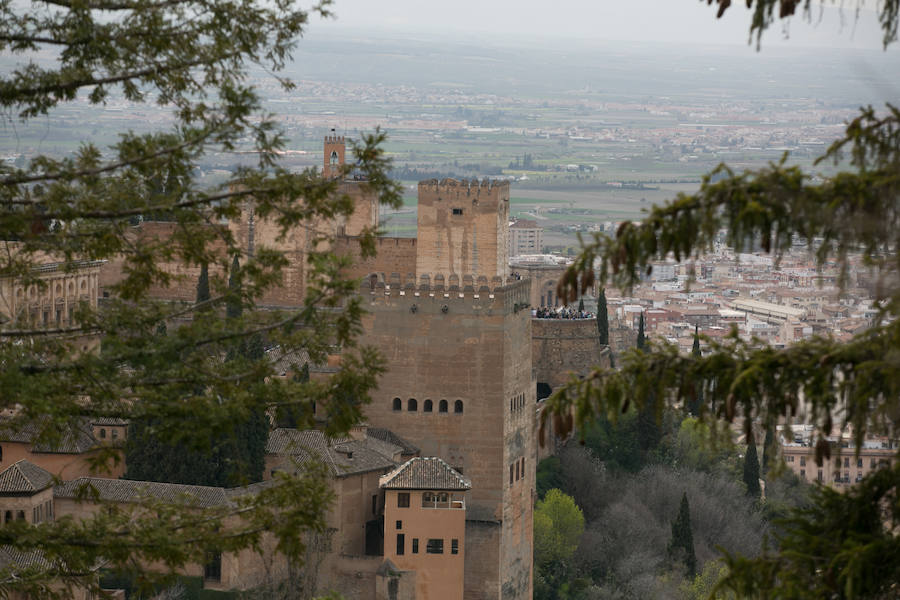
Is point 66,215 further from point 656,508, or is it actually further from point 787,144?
point 787,144

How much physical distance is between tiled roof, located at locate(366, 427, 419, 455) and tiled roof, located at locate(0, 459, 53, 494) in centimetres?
764

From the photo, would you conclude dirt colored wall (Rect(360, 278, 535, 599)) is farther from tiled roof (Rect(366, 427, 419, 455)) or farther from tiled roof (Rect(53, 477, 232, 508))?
tiled roof (Rect(53, 477, 232, 508))

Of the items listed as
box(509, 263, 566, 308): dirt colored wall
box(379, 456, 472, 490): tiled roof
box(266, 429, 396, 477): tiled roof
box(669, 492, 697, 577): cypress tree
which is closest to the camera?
box(379, 456, 472, 490): tiled roof

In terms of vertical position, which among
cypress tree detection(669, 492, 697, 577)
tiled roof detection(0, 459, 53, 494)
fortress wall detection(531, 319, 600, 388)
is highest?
tiled roof detection(0, 459, 53, 494)

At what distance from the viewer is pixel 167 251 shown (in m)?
14.0

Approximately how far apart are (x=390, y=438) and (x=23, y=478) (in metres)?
8.77

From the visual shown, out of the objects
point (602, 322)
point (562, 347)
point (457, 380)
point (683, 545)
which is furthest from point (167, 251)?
point (602, 322)

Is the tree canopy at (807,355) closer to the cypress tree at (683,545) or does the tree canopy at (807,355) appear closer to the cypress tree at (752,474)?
the cypress tree at (683,545)

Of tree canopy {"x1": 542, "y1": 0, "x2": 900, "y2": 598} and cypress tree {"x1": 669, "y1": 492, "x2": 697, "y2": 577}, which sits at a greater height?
tree canopy {"x1": 542, "y1": 0, "x2": 900, "y2": 598}

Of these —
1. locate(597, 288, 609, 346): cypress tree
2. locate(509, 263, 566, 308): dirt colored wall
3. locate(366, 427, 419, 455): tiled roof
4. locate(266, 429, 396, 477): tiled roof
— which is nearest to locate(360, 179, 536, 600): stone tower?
locate(366, 427, 419, 455): tiled roof

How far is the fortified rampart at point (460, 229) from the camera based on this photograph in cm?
4528

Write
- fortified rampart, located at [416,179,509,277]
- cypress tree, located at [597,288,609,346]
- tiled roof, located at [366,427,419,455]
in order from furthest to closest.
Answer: cypress tree, located at [597,288,609,346] → fortified rampart, located at [416,179,509,277] → tiled roof, located at [366,427,419,455]

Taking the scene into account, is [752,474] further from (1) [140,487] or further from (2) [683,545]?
(1) [140,487]

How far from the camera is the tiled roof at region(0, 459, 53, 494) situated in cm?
3422
